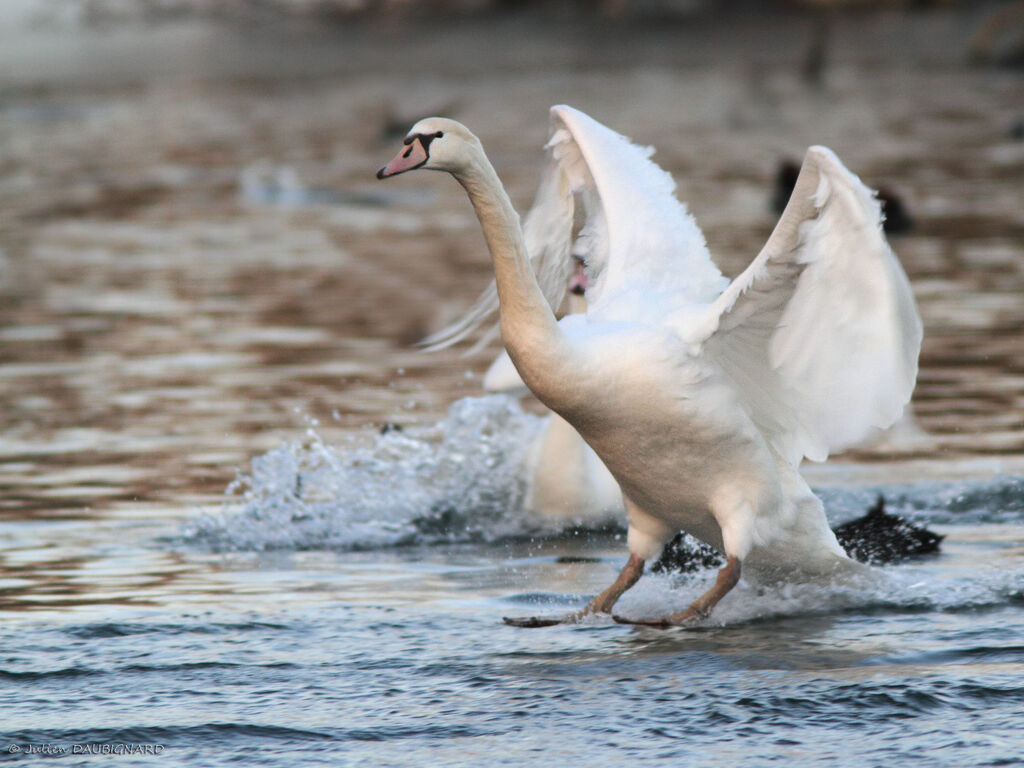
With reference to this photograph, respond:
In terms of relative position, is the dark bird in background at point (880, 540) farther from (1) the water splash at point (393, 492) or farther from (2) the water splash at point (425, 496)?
(1) the water splash at point (393, 492)

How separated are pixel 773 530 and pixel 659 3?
2414 inches

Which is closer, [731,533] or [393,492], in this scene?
[731,533]

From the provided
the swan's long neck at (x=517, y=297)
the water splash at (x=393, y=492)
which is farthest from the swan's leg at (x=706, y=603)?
the water splash at (x=393, y=492)

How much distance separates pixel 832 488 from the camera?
9125mm

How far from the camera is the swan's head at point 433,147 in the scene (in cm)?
623

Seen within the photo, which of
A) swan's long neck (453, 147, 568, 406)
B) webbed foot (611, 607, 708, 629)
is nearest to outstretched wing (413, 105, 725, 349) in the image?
swan's long neck (453, 147, 568, 406)

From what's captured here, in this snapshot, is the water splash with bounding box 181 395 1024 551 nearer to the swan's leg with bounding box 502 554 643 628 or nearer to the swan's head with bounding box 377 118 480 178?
the swan's leg with bounding box 502 554 643 628

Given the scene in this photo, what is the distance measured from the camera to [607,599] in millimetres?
7199

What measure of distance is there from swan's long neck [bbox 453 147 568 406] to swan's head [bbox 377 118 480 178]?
0.29ft

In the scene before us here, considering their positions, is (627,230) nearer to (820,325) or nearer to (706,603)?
(820,325)

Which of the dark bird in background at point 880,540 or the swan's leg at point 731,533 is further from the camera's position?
the dark bird in background at point 880,540

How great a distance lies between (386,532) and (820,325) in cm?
294

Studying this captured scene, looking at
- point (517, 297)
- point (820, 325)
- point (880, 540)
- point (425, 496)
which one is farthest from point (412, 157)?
point (425, 496)

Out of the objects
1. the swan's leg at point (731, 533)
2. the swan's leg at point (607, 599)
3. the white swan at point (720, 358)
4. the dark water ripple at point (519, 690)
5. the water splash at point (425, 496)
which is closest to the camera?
the dark water ripple at point (519, 690)
